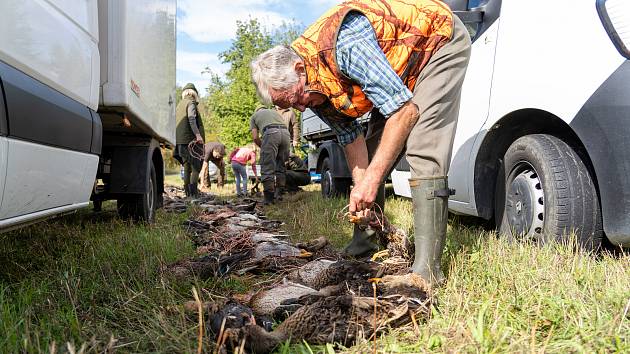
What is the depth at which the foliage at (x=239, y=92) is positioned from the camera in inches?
747

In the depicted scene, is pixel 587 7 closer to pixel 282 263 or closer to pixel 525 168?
pixel 525 168

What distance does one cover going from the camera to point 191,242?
3.76 m

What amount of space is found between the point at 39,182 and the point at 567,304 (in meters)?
2.50

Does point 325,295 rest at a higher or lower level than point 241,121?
lower

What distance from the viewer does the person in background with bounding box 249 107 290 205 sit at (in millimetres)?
8148

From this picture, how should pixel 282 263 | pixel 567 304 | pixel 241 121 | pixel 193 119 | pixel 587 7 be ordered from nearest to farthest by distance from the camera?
1. pixel 567 304
2. pixel 587 7
3. pixel 282 263
4. pixel 193 119
5. pixel 241 121

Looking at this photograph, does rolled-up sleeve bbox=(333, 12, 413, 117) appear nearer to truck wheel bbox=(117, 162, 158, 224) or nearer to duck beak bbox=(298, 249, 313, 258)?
duck beak bbox=(298, 249, 313, 258)

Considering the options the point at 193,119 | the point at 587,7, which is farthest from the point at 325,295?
the point at 193,119

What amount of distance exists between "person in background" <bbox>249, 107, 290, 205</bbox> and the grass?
187 inches

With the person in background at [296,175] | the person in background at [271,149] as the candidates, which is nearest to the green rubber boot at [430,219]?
the person in background at [271,149]

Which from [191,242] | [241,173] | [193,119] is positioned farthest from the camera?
[241,173]

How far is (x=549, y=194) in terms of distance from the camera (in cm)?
285

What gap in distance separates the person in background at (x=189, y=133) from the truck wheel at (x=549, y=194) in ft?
23.2

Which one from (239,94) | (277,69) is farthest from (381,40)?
(239,94)
